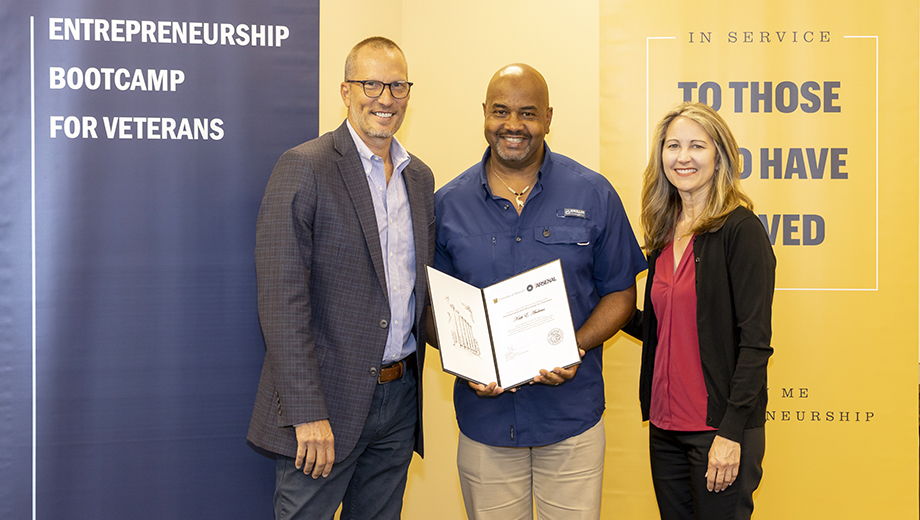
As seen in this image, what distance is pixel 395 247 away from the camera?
2326 millimetres

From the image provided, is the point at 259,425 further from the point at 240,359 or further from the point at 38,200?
the point at 38,200

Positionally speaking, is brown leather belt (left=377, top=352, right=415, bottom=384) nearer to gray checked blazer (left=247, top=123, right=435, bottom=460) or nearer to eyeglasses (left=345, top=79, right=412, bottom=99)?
gray checked blazer (left=247, top=123, right=435, bottom=460)

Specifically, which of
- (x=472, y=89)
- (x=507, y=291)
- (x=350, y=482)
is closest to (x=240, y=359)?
(x=350, y=482)

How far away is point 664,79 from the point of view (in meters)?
3.30

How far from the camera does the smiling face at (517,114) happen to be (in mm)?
2463

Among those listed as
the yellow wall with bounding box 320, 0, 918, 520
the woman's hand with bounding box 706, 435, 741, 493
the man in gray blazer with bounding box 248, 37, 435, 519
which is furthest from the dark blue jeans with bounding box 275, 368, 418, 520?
the yellow wall with bounding box 320, 0, 918, 520

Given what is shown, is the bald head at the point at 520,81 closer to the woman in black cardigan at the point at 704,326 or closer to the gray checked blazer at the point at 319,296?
the woman in black cardigan at the point at 704,326

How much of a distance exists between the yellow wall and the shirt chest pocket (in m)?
1.04

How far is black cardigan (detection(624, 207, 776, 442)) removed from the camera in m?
2.07

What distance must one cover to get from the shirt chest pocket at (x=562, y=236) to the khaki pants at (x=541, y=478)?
750mm

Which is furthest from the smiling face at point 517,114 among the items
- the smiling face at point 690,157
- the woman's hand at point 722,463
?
the woman's hand at point 722,463

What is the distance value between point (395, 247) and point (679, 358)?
1113 mm

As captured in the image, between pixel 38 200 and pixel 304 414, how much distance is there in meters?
1.43

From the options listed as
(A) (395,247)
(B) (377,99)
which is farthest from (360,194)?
(B) (377,99)
